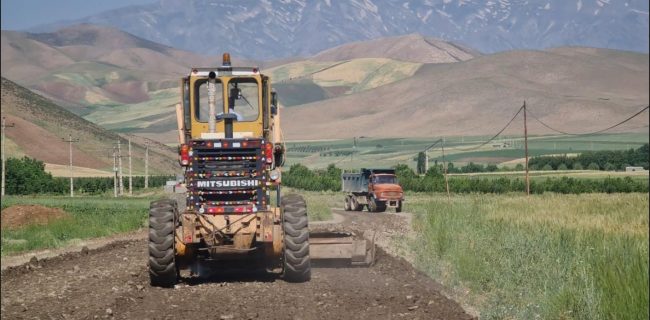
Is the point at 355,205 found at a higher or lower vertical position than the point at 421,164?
lower

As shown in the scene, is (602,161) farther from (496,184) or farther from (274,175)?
(274,175)

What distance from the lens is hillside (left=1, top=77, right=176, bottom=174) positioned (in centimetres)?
13125

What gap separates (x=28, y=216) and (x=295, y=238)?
3049 centimetres

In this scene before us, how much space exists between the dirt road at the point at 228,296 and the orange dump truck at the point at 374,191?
35762 mm

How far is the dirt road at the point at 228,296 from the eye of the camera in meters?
16.0

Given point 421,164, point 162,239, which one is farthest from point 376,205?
point 421,164

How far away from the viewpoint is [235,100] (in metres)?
20.5

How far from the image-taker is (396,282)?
2011 centimetres

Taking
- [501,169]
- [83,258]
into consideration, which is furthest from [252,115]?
[501,169]

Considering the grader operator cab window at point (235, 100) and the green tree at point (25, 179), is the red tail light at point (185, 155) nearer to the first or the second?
the grader operator cab window at point (235, 100)

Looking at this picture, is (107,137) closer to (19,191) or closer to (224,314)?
(19,191)

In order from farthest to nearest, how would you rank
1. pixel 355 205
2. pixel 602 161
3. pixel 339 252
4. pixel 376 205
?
pixel 602 161 < pixel 355 205 < pixel 376 205 < pixel 339 252

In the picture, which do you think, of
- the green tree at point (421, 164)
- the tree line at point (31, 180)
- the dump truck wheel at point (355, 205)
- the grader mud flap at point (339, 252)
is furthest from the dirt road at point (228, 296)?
the green tree at point (421, 164)

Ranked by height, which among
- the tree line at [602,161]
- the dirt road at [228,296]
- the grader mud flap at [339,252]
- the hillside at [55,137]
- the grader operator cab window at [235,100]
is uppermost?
the hillside at [55,137]
